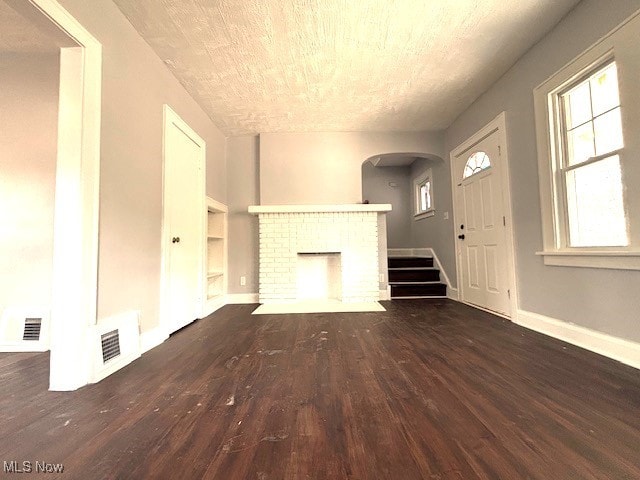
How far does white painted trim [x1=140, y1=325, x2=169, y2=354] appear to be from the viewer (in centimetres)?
195

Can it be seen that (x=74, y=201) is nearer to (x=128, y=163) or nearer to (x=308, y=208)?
(x=128, y=163)

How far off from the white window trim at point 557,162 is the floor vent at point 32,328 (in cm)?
421

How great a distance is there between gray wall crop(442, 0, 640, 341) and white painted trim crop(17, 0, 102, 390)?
10.9 feet

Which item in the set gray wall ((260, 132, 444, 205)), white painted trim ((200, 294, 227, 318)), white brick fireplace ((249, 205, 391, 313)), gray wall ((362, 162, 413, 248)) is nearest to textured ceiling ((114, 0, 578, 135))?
gray wall ((260, 132, 444, 205))

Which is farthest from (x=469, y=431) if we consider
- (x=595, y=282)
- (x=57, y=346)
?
(x=57, y=346)

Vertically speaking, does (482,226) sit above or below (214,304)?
above

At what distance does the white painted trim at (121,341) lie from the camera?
1.50 m

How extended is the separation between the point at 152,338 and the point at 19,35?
8.33ft

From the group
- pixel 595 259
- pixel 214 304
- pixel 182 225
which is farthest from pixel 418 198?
pixel 182 225

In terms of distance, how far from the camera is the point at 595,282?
1.81 metres

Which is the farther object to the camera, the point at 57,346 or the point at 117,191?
the point at 117,191

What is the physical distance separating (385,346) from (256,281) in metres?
2.52

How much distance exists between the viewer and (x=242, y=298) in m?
3.94

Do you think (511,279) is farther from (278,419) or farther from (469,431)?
(278,419)
